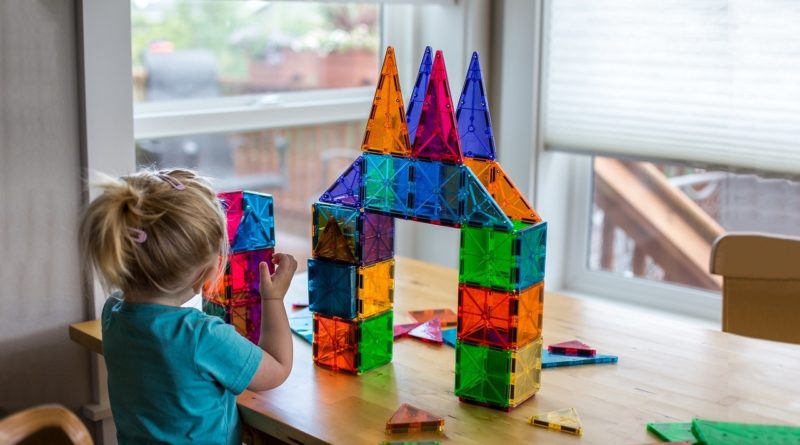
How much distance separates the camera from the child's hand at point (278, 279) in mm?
1548

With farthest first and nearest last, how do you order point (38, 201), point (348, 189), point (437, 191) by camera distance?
1. point (38, 201)
2. point (348, 189)
3. point (437, 191)

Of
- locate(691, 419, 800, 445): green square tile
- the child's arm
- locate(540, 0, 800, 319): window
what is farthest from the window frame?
the child's arm

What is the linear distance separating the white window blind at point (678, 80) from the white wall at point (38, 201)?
1454 mm

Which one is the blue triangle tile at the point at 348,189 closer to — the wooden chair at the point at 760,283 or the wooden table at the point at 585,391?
the wooden table at the point at 585,391

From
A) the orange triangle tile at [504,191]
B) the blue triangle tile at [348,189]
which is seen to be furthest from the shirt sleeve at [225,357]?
the orange triangle tile at [504,191]

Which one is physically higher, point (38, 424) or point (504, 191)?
point (504, 191)

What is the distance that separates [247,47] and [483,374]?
1330 millimetres

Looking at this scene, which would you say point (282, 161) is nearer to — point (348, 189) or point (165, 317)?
point (348, 189)

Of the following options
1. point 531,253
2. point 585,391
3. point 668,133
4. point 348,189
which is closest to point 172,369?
point 348,189

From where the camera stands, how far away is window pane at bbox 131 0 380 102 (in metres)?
2.32

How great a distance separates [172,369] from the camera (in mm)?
1401

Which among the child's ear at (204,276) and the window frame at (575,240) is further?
the window frame at (575,240)

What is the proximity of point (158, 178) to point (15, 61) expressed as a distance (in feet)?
1.87

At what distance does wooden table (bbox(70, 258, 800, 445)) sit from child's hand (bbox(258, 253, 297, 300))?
0.18 meters
